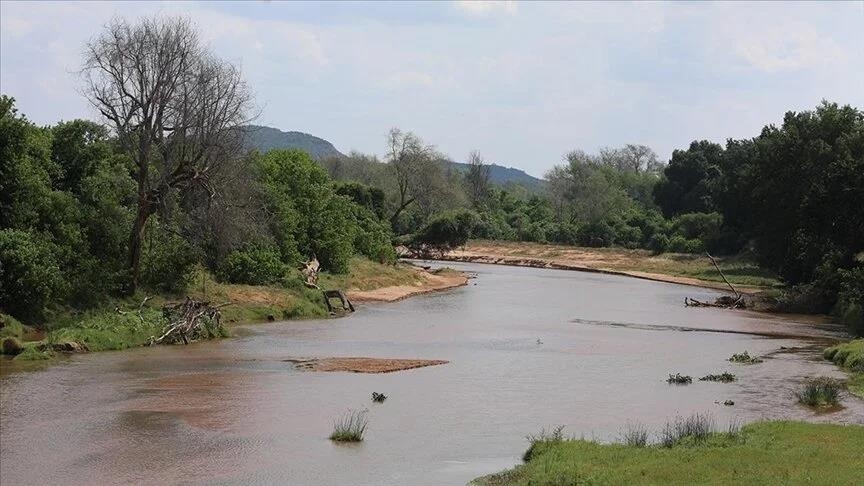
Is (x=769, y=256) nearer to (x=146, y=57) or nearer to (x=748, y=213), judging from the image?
(x=748, y=213)

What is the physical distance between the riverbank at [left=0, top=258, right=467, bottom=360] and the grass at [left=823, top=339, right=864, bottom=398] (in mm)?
24839

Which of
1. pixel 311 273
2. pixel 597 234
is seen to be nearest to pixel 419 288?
pixel 311 273

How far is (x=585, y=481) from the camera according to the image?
1673 cm

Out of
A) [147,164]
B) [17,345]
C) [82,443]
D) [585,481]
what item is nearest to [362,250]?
[147,164]

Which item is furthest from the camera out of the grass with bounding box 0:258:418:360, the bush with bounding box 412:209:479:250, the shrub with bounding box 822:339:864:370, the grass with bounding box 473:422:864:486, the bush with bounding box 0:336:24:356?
the bush with bounding box 412:209:479:250

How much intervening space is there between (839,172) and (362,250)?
34.4 m

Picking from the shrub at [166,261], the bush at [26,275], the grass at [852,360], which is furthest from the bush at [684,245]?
the bush at [26,275]

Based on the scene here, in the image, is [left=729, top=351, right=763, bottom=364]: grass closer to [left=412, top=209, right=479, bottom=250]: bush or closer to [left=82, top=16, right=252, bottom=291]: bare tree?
[left=82, top=16, right=252, bottom=291]: bare tree

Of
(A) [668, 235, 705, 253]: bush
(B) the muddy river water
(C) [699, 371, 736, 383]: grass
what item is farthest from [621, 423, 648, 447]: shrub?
(A) [668, 235, 705, 253]: bush

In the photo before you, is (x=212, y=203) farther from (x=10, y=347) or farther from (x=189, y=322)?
(x=10, y=347)

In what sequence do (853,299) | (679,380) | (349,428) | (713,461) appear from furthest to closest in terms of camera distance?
(853,299), (679,380), (349,428), (713,461)

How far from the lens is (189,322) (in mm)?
40031

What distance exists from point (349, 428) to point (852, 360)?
70.9 feet

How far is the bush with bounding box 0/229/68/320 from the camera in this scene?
35.6 m
